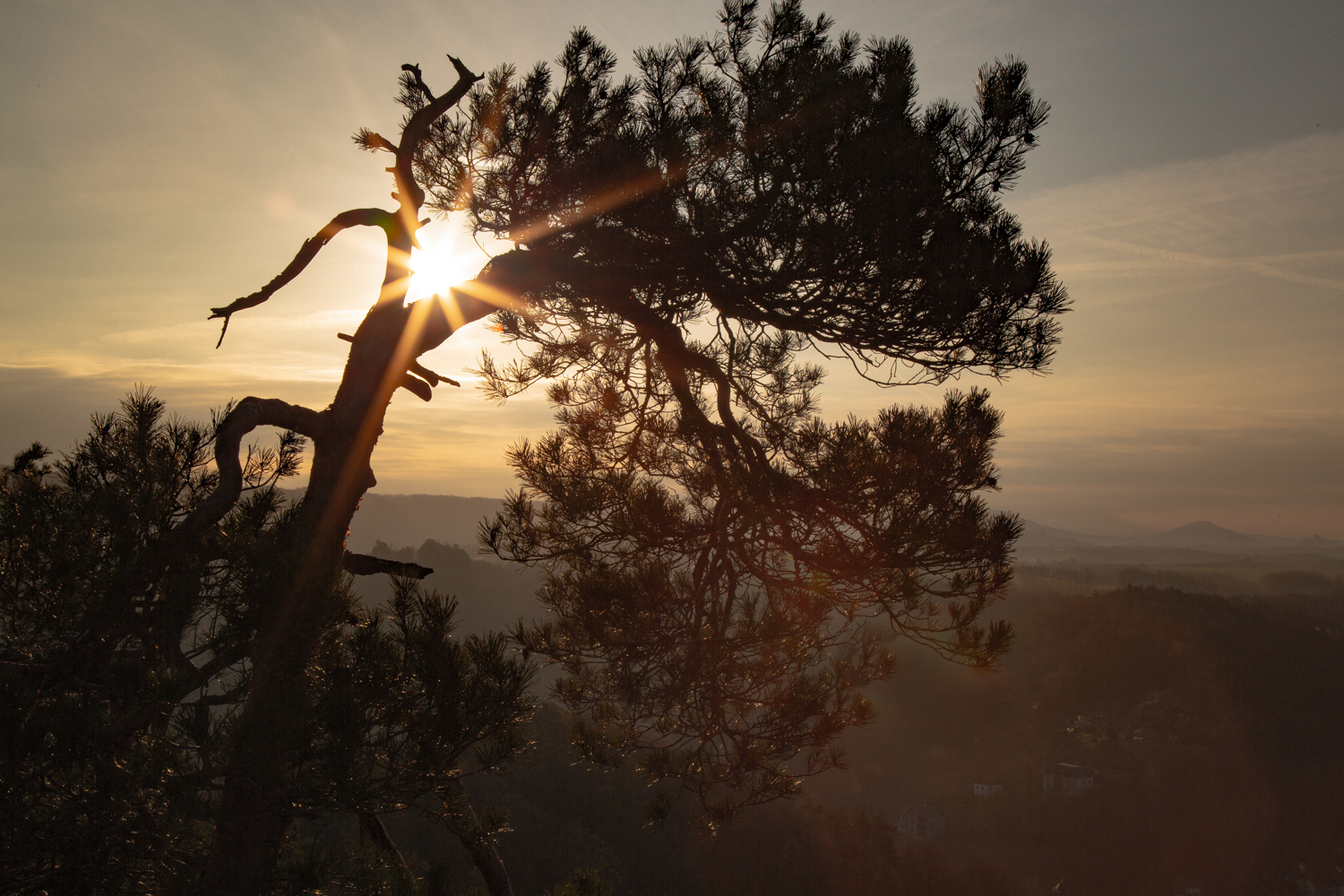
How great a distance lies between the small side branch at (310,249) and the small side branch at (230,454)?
1.21 ft

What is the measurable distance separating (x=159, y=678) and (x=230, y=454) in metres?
0.58

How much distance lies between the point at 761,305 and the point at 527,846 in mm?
24024

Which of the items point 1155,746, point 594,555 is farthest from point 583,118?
point 1155,746

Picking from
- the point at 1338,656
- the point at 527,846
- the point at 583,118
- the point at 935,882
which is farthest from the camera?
the point at 1338,656

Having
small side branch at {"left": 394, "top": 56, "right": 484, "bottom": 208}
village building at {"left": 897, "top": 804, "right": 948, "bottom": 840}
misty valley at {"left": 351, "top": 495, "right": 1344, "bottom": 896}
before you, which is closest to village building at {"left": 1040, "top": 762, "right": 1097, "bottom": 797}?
misty valley at {"left": 351, "top": 495, "right": 1344, "bottom": 896}

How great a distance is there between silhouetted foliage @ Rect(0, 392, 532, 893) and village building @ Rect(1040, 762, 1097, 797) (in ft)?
150

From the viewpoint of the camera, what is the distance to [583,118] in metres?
2.81

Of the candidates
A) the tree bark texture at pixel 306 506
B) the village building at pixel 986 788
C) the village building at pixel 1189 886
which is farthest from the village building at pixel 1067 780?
the tree bark texture at pixel 306 506

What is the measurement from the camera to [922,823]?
118 ft

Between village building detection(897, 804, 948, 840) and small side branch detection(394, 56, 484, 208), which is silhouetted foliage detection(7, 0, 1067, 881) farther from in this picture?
village building detection(897, 804, 948, 840)

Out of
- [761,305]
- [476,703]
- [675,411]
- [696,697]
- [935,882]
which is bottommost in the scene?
[935,882]

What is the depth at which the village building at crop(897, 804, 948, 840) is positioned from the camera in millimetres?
35500

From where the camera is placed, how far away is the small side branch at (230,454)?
179 cm

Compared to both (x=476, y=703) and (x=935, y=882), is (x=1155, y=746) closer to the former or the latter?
(x=935, y=882)
